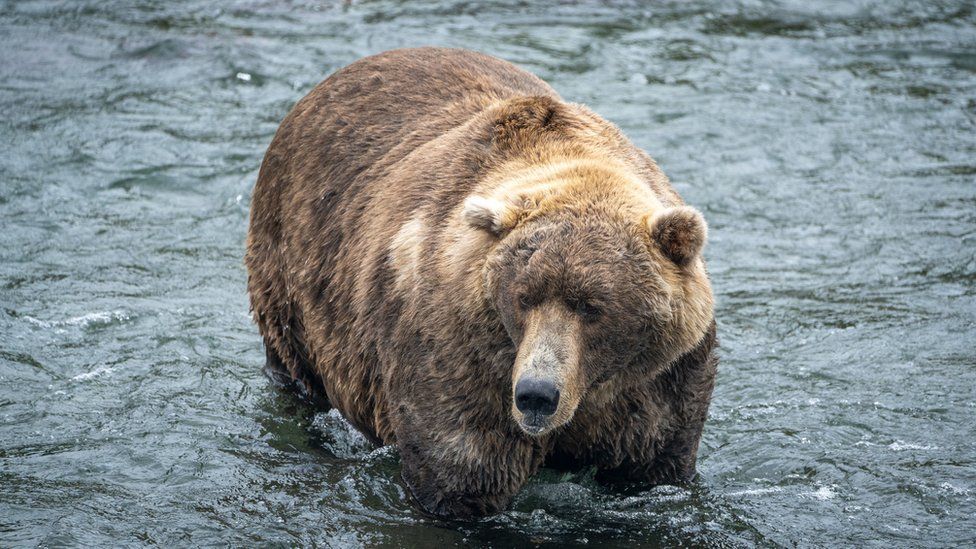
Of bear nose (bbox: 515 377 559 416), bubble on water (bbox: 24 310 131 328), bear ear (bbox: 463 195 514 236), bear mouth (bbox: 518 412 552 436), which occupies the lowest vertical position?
bubble on water (bbox: 24 310 131 328)

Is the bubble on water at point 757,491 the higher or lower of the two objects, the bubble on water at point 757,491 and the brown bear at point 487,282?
the lower

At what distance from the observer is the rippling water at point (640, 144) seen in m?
5.92

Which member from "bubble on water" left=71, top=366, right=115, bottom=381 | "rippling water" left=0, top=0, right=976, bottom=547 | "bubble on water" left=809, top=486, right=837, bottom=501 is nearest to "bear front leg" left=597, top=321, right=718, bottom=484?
"rippling water" left=0, top=0, right=976, bottom=547

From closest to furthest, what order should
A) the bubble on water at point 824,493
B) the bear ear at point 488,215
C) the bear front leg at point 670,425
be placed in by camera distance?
the bear ear at point 488,215 → the bear front leg at point 670,425 → the bubble on water at point 824,493

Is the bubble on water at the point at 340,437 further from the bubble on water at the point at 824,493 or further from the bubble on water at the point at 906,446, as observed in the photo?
the bubble on water at the point at 906,446

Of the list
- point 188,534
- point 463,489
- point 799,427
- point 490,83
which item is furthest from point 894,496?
point 188,534

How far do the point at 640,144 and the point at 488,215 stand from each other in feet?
21.3

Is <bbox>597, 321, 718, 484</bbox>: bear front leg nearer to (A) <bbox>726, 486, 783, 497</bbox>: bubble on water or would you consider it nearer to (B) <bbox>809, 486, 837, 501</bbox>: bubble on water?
(A) <bbox>726, 486, 783, 497</bbox>: bubble on water

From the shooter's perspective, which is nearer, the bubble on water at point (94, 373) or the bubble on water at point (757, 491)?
the bubble on water at point (757, 491)

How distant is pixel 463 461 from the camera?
525 centimetres

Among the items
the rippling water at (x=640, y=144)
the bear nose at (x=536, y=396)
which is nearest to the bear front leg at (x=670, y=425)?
the rippling water at (x=640, y=144)

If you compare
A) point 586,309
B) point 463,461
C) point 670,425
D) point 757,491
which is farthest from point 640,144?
A: point 586,309

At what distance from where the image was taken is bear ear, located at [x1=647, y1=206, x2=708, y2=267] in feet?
15.5

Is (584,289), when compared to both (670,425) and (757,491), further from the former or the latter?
(757,491)
